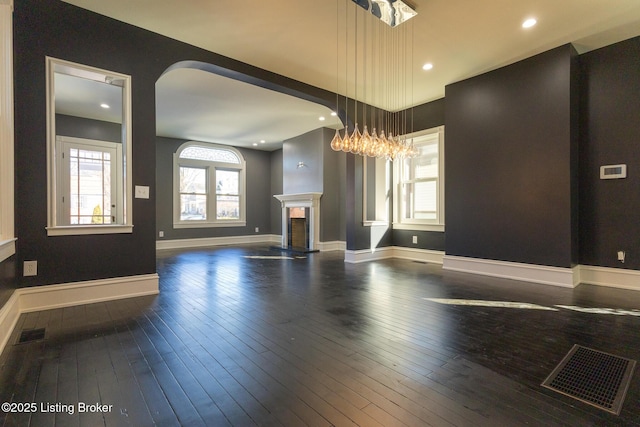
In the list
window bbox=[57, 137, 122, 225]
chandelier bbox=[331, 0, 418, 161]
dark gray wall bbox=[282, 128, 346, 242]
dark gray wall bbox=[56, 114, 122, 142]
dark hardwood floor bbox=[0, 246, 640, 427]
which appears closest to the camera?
dark hardwood floor bbox=[0, 246, 640, 427]

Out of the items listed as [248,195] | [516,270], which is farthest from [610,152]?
[248,195]

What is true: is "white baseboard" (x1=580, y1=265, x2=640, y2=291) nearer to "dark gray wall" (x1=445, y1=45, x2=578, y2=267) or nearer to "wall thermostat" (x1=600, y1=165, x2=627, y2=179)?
"dark gray wall" (x1=445, y1=45, x2=578, y2=267)

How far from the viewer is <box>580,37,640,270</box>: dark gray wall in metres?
3.70

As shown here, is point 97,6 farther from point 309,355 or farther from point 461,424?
point 461,424

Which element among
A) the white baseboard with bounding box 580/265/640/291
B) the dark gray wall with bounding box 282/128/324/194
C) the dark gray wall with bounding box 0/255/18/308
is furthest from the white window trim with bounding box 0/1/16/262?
the white baseboard with bounding box 580/265/640/291

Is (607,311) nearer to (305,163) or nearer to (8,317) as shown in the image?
(8,317)

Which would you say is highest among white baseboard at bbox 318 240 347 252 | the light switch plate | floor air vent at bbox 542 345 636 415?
the light switch plate

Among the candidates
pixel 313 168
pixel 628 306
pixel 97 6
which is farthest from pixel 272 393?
pixel 313 168

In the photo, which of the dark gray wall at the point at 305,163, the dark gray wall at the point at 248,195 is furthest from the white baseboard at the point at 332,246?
the dark gray wall at the point at 248,195

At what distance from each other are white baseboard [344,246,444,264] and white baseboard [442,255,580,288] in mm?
590

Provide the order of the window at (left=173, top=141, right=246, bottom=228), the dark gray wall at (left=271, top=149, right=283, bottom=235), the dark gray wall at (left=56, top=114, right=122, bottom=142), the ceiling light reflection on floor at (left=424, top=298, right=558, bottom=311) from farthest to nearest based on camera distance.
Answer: the dark gray wall at (left=271, top=149, right=283, bottom=235)
the window at (left=173, top=141, right=246, bottom=228)
the dark gray wall at (left=56, top=114, right=122, bottom=142)
the ceiling light reflection on floor at (left=424, top=298, right=558, bottom=311)

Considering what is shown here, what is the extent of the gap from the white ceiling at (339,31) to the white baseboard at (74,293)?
2.89 m

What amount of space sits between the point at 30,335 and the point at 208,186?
6958 mm

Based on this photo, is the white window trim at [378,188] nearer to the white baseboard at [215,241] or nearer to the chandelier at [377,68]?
the chandelier at [377,68]
